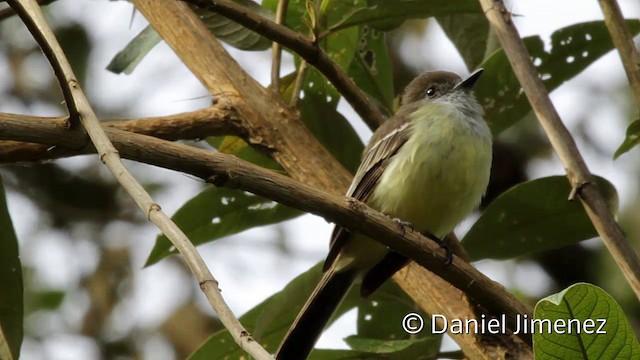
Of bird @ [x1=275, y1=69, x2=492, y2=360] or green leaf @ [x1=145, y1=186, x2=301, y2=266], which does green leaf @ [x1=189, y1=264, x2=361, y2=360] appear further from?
green leaf @ [x1=145, y1=186, x2=301, y2=266]

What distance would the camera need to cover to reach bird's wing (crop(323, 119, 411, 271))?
3.62m

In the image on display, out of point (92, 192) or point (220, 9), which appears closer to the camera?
point (220, 9)

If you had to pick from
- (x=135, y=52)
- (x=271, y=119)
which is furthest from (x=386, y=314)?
(x=135, y=52)

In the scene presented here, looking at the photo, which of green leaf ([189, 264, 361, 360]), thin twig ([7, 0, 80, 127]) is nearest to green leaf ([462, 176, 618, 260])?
green leaf ([189, 264, 361, 360])

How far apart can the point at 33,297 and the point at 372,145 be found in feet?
11.3

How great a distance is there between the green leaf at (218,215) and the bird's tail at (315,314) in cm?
34

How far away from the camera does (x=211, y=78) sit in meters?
3.45

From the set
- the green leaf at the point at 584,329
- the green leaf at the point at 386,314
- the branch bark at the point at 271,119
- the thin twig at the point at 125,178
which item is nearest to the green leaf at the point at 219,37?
the branch bark at the point at 271,119

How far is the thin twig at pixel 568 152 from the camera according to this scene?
2264 mm

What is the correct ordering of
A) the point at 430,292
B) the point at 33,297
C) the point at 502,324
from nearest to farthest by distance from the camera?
the point at 502,324 < the point at 430,292 < the point at 33,297

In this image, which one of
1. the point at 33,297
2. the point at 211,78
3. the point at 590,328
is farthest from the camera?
the point at 33,297

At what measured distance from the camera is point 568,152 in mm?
2416

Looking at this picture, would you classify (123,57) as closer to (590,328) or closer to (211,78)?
(211,78)

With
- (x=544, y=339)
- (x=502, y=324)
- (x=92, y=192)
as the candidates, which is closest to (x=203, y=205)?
(x=502, y=324)
